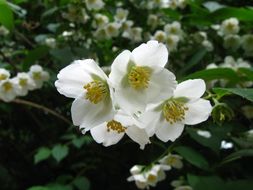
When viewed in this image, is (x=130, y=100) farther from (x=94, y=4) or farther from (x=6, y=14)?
(x=94, y=4)

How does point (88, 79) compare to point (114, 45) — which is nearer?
point (88, 79)

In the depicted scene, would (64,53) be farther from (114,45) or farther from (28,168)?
(28,168)

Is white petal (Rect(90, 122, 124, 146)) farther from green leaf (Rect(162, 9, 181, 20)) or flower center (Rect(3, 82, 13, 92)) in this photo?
green leaf (Rect(162, 9, 181, 20))

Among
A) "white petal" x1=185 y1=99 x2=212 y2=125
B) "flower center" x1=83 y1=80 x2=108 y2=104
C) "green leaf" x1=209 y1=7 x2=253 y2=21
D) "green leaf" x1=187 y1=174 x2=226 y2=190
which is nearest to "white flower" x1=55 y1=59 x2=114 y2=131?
"flower center" x1=83 y1=80 x2=108 y2=104

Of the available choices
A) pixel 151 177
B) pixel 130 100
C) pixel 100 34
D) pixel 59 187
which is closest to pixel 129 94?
pixel 130 100

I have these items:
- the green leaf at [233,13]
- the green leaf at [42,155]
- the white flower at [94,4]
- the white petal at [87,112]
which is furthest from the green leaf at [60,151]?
the white petal at [87,112]

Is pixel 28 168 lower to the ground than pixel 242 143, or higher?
lower

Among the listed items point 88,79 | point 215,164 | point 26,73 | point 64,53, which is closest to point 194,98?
point 88,79
